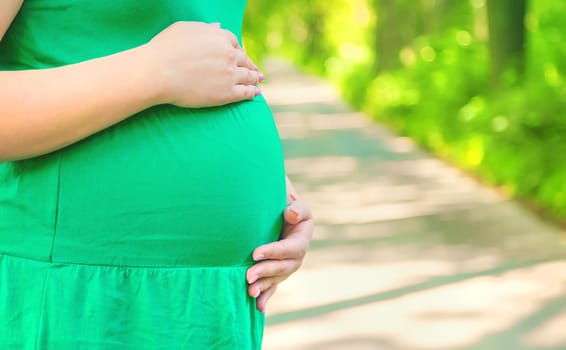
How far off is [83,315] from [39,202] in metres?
0.19

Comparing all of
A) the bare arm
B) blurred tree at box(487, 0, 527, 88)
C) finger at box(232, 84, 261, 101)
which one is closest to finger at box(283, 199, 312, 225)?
finger at box(232, 84, 261, 101)

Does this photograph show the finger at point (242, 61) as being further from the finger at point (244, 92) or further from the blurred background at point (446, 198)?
the blurred background at point (446, 198)

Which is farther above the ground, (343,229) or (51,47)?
(51,47)

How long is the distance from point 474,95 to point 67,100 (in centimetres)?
1253

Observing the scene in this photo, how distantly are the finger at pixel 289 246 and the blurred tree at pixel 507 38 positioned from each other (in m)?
9.94

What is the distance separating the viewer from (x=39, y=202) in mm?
1420

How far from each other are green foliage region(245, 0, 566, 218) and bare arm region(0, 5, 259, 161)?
7334 mm

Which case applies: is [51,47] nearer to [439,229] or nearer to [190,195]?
[190,195]

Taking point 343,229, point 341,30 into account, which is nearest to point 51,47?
point 343,229

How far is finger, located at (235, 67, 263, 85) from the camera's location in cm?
157

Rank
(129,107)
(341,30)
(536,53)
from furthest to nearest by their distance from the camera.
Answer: (341,30)
(536,53)
(129,107)

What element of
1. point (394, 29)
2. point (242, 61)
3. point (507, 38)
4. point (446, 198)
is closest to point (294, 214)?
point (242, 61)

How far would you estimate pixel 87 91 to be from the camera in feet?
4.45

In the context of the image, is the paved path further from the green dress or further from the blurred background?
the green dress
